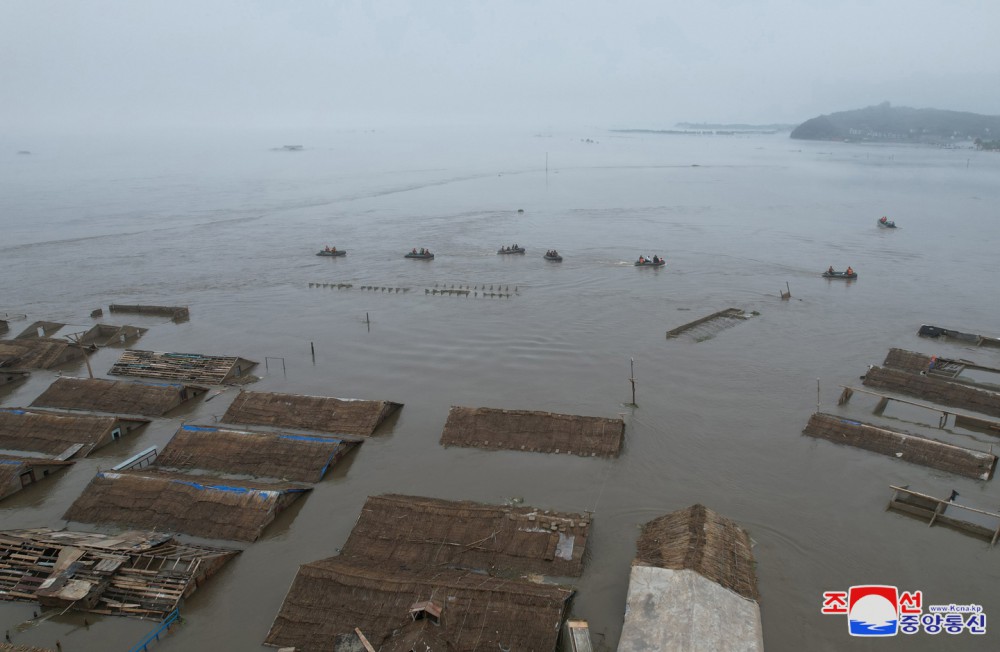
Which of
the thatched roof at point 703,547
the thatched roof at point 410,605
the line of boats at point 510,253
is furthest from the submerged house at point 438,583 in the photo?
the line of boats at point 510,253

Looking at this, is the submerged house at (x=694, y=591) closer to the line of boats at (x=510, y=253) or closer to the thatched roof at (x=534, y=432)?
the thatched roof at (x=534, y=432)

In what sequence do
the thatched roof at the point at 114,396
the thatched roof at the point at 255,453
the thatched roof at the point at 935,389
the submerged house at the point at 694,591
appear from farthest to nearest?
the thatched roof at the point at 114,396, the thatched roof at the point at 935,389, the thatched roof at the point at 255,453, the submerged house at the point at 694,591

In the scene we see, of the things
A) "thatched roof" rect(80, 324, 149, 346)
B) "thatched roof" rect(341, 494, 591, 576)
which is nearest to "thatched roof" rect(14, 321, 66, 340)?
"thatched roof" rect(80, 324, 149, 346)

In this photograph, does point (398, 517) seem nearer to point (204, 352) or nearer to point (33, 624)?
point (33, 624)

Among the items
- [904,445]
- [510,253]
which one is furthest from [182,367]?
[510,253]

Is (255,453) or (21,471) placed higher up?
(21,471)

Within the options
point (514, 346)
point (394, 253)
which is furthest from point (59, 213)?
point (514, 346)

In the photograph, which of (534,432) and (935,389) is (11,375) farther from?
(935,389)

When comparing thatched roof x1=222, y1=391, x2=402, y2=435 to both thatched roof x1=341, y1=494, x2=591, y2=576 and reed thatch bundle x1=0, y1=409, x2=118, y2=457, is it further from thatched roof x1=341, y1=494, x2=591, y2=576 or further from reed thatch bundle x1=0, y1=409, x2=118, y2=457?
thatched roof x1=341, y1=494, x2=591, y2=576
